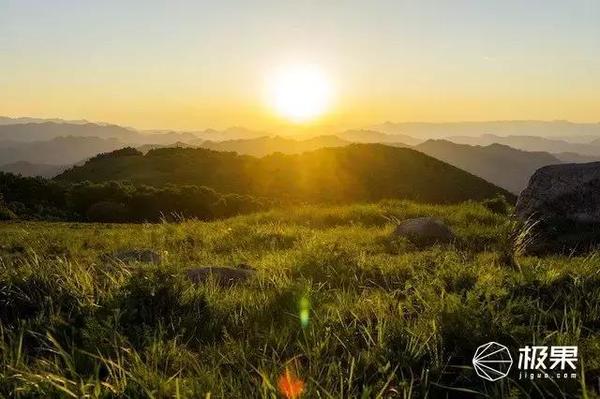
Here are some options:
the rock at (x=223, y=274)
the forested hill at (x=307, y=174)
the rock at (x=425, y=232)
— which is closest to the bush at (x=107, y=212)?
the rock at (x=425, y=232)

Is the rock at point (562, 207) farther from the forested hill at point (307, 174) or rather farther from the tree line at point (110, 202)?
the forested hill at point (307, 174)

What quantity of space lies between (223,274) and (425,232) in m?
7.21

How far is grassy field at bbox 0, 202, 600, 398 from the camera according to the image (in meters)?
4.11

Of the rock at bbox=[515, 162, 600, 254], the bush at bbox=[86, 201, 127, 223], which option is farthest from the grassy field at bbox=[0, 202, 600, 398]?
the bush at bbox=[86, 201, 127, 223]

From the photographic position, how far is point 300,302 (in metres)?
6.38

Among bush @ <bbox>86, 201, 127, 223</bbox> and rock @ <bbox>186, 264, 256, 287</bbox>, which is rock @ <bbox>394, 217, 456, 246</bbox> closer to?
rock @ <bbox>186, 264, 256, 287</bbox>

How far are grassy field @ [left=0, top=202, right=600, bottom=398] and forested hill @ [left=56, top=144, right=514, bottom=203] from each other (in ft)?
227

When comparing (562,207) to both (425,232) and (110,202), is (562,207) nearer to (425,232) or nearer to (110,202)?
(425,232)

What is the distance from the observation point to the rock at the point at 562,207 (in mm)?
13719

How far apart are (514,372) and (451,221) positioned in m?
14.8

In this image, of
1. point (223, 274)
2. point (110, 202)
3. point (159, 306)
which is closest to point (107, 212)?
point (110, 202)

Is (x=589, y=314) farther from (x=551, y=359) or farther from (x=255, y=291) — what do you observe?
(x=255, y=291)

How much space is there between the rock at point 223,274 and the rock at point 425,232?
6322 millimetres

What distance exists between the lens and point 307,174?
96.0m
